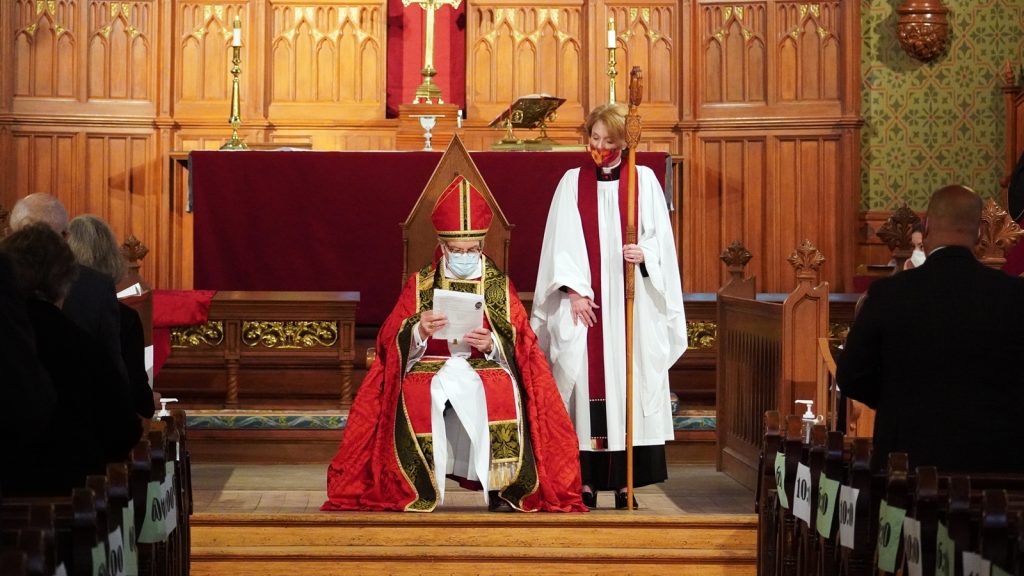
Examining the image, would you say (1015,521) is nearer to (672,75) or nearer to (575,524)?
(575,524)

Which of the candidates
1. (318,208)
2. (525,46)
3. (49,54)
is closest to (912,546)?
(318,208)

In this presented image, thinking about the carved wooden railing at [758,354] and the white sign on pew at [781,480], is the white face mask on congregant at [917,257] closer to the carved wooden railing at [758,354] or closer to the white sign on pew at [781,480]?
the carved wooden railing at [758,354]

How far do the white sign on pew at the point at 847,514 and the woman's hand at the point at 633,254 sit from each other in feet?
6.74

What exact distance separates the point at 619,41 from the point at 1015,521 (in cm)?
797

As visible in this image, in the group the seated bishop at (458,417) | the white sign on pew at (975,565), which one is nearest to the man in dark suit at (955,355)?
the white sign on pew at (975,565)

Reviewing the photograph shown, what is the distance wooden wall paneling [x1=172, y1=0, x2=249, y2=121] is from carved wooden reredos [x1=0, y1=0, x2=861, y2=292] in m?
0.01

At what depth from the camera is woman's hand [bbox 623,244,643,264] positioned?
619 cm

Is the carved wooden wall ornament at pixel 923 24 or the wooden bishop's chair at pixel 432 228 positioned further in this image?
the carved wooden wall ornament at pixel 923 24

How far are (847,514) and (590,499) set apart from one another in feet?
7.34

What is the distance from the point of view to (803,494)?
4.67 meters

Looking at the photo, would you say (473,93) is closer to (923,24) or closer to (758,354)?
(923,24)

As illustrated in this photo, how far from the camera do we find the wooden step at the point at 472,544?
5742 mm

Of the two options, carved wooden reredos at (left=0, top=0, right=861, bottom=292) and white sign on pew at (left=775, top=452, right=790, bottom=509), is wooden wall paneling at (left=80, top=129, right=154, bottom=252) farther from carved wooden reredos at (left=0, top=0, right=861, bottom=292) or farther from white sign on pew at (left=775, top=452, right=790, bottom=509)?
white sign on pew at (left=775, top=452, right=790, bottom=509)

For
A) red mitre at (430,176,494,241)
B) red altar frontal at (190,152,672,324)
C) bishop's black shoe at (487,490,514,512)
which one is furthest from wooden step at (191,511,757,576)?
red altar frontal at (190,152,672,324)
